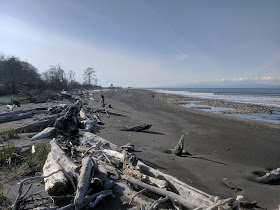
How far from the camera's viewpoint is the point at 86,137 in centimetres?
628

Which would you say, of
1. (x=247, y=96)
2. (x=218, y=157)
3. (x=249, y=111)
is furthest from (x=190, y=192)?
(x=247, y=96)

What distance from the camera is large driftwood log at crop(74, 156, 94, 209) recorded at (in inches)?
105

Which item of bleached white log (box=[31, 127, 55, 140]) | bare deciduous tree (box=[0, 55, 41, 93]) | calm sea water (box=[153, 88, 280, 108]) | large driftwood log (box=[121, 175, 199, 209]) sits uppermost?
bare deciduous tree (box=[0, 55, 41, 93])

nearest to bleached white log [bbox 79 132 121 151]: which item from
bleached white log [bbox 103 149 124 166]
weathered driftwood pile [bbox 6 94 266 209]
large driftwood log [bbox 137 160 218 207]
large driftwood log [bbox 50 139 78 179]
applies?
bleached white log [bbox 103 149 124 166]

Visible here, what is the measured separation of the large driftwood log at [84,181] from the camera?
268 centimetres

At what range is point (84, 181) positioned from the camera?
2967 millimetres

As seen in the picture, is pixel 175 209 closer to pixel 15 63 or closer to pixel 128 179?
pixel 128 179

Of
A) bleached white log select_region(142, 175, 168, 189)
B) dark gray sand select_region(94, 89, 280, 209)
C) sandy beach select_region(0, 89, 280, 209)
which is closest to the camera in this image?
bleached white log select_region(142, 175, 168, 189)

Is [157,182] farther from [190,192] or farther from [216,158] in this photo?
[216,158]

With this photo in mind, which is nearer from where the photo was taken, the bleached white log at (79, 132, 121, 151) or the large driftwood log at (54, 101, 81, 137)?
the bleached white log at (79, 132, 121, 151)

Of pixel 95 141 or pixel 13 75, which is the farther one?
pixel 13 75

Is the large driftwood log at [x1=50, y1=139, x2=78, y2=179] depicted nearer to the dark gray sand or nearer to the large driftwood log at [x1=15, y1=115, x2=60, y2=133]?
the dark gray sand

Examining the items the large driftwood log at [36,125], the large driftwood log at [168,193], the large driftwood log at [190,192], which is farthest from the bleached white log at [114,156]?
the large driftwood log at [36,125]

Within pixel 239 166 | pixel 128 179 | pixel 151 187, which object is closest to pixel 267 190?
pixel 239 166
